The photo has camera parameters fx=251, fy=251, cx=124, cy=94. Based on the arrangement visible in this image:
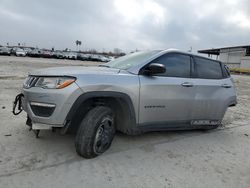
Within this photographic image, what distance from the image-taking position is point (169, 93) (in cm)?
421

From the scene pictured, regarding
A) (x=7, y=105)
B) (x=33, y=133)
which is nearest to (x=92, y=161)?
(x=33, y=133)

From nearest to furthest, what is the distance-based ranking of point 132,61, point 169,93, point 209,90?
point 169,93 → point 132,61 → point 209,90

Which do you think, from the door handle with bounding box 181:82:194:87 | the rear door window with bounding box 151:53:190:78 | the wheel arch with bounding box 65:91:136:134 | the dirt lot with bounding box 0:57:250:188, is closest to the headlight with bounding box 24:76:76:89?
the wheel arch with bounding box 65:91:136:134

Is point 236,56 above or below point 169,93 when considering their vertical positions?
above

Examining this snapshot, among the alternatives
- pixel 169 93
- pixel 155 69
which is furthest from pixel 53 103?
pixel 169 93

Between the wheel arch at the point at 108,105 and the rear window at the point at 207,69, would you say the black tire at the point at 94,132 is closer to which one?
the wheel arch at the point at 108,105

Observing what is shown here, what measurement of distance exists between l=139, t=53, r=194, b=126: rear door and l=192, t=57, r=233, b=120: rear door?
208 mm

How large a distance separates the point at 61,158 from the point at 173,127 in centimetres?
204

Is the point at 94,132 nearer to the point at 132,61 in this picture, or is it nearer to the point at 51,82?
the point at 51,82

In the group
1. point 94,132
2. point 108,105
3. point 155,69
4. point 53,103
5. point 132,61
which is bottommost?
point 94,132

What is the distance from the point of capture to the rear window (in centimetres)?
489

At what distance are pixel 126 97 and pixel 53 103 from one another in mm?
1058

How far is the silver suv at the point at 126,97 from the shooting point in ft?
10.9

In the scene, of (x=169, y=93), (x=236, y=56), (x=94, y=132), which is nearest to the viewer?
(x=94, y=132)
